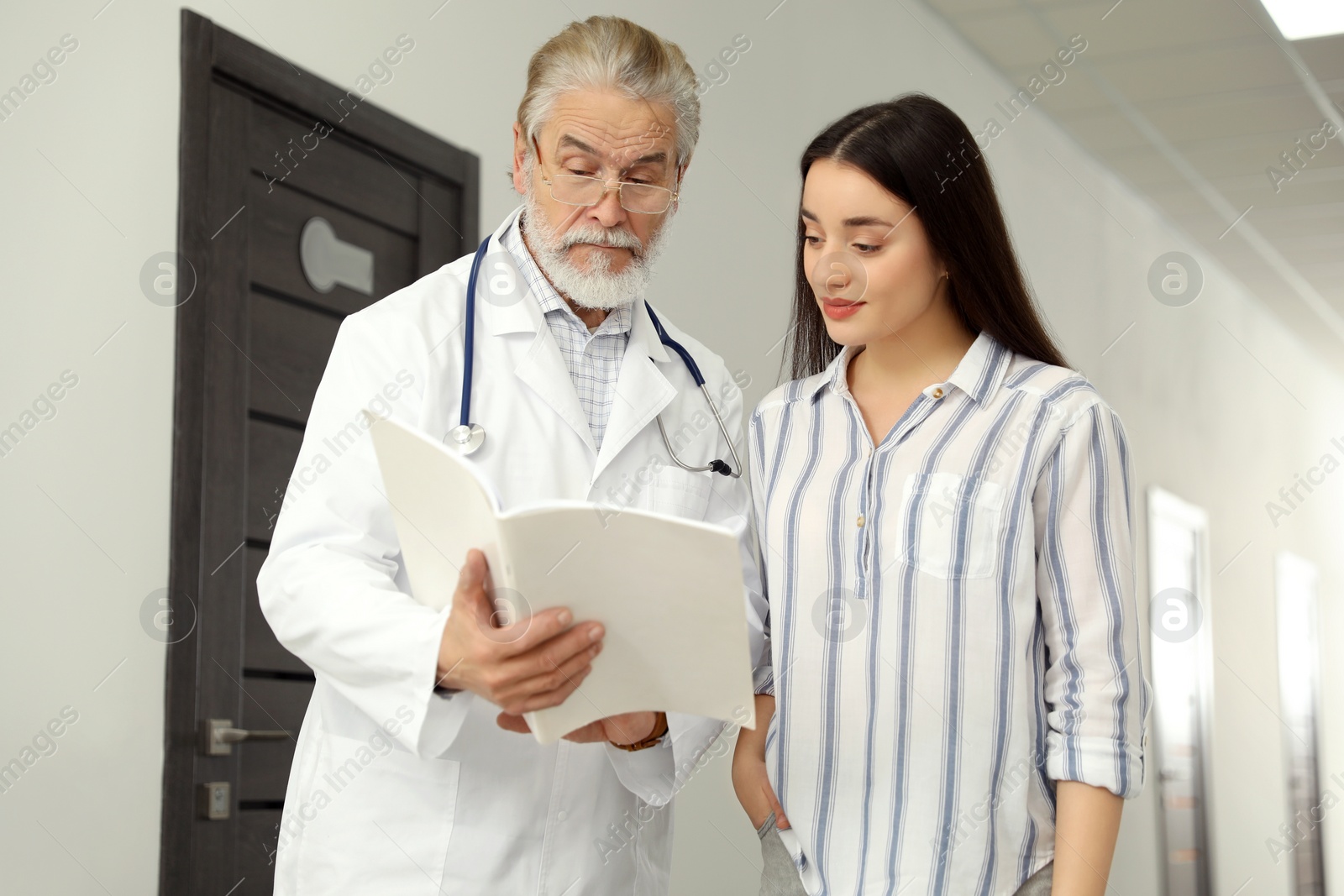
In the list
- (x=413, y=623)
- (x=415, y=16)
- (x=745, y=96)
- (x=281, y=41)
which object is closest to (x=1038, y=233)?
(x=745, y=96)

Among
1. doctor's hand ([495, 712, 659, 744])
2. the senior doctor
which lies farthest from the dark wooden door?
doctor's hand ([495, 712, 659, 744])

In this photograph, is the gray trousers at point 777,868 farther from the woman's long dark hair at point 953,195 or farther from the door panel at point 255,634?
the door panel at point 255,634

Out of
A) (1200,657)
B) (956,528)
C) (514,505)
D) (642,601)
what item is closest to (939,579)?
(956,528)

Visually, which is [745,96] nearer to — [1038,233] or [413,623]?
[1038,233]

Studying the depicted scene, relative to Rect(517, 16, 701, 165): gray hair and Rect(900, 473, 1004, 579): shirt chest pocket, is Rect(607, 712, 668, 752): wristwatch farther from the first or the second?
Rect(517, 16, 701, 165): gray hair

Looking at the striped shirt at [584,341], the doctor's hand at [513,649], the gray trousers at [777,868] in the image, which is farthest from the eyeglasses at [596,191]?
the gray trousers at [777,868]

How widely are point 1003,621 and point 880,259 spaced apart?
40 cm

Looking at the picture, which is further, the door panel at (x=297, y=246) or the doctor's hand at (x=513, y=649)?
the door panel at (x=297, y=246)

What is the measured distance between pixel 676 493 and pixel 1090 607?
53cm

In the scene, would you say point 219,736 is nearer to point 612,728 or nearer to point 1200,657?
point 612,728

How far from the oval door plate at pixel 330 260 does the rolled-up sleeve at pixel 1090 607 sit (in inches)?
70.0

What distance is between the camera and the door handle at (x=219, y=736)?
228cm

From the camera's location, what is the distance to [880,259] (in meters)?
1.38

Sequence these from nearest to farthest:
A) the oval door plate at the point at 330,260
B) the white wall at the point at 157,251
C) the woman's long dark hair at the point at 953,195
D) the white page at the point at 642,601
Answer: the white page at the point at 642,601 < the woman's long dark hair at the point at 953,195 < the white wall at the point at 157,251 < the oval door plate at the point at 330,260
